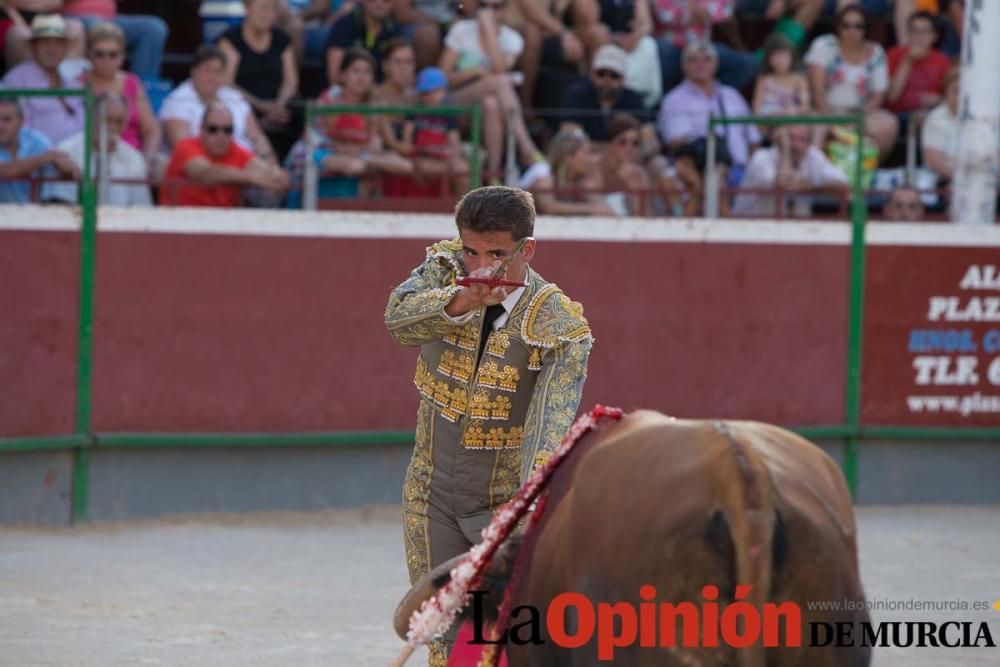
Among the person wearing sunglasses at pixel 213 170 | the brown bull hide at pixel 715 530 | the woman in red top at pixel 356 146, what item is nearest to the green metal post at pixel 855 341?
the woman in red top at pixel 356 146

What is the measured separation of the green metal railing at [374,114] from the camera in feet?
27.7

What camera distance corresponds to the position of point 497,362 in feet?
13.1

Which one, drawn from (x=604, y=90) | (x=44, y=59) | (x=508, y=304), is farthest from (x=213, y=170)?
(x=508, y=304)

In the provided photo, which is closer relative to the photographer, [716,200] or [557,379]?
[557,379]

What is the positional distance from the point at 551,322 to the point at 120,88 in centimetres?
525

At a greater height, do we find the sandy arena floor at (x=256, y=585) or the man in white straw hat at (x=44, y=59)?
the man in white straw hat at (x=44, y=59)

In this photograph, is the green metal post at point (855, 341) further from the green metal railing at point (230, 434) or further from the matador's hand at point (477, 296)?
the matador's hand at point (477, 296)

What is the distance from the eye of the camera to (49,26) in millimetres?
8578

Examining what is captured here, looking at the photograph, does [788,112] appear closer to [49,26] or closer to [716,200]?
[716,200]

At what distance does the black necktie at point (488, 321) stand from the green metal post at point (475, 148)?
15.0 ft

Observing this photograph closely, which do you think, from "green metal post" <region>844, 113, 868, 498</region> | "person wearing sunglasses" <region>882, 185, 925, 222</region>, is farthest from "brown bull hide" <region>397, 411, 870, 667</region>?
"person wearing sunglasses" <region>882, 185, 925, 222</region>

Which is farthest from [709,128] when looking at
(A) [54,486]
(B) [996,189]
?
(A) [54,486]

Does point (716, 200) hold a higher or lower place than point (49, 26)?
lower

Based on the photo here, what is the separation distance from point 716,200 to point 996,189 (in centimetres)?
174
